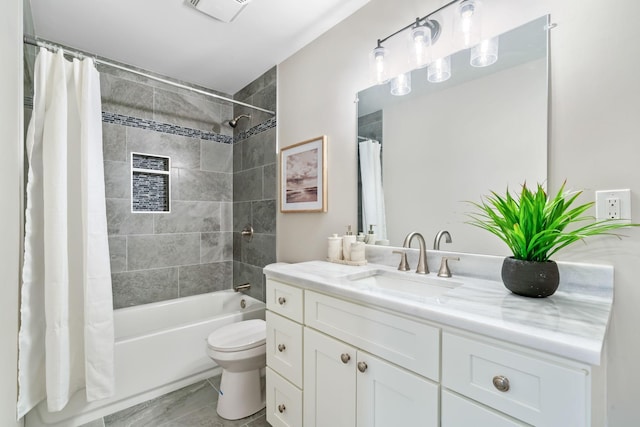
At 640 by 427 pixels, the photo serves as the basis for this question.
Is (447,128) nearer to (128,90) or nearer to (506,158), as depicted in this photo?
(506,158)

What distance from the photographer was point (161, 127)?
249 centimetres

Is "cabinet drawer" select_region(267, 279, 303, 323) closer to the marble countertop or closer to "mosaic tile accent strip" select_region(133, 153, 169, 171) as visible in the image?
the marble countertop

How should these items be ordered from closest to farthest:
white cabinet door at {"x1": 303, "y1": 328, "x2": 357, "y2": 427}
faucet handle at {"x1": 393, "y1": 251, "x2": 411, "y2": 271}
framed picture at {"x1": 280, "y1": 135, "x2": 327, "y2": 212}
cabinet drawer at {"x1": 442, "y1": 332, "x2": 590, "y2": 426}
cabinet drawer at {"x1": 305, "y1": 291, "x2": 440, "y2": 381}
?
cabinet drawer at {"x1": 442, "y1": 332, "x2": 590, "y2": 426} → cabinet drawer at {"x1": 305, "y1": 291, "x2": 440, "y2": 381} → white cabinet door at {"x1": 303, "y1": 328, "x2": 357, "y2": 427} → faucet handle at {"x1": 393, "y1": 251, "x2": 411, "y2": 271} → framed picture at {"x1": 280, "y1": 135, "x2": 327, "y2": 212}

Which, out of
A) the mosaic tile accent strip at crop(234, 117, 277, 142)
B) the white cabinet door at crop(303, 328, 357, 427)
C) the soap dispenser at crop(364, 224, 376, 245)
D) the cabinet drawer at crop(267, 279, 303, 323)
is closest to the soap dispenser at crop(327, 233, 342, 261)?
the soap dispenser at crop(364, 224, 376, 245)

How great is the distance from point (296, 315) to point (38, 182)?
5.19 feet

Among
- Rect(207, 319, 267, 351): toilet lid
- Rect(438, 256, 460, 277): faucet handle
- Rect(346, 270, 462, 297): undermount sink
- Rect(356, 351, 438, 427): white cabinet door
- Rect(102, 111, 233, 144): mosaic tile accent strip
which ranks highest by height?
Rect(102, 111, 233, 144): mosaic tile accent strip

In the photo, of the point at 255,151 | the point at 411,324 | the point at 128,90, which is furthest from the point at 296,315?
the point at 128,90

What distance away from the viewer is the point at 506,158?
45.3 inches

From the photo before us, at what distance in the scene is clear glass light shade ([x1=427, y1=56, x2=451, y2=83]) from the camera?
1.31m

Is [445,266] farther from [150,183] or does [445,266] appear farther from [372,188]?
[150,183]

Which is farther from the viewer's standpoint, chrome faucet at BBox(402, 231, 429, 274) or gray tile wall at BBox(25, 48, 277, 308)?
gray tile wall at BBox(25, 48, 277, 308)

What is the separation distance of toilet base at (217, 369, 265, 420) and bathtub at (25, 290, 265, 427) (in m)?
0.46

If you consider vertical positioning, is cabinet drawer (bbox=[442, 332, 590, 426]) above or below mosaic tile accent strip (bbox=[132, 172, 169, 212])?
below

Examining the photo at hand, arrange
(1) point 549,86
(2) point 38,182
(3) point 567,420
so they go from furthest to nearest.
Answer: (2) point 38,182
(1) point 549,86
(3) point 567,420
